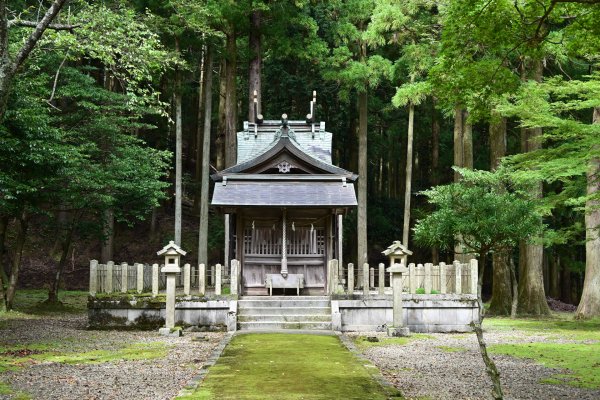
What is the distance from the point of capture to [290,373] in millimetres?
9633

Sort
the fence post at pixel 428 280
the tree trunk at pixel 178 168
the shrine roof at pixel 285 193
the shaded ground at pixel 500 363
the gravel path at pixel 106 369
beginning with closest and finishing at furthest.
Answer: the gravel path at pixel 106 369 < the shaded ground at pixel 500 363 < the fence post at pixel 428 280 < the shrine roof at pixel 285 193 < the tree trunk at pixel 178 168

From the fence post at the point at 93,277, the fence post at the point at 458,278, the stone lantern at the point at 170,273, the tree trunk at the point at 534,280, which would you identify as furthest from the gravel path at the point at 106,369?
the tree trunk at the point at 534,280

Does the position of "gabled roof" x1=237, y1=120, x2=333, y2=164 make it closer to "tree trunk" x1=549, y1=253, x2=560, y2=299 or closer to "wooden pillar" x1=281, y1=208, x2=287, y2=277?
"wooden pillar" x1=281, y1=208, x2=287, y2=277

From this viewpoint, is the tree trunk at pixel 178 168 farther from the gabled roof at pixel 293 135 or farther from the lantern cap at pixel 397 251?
the lantern cap at pixel 397 251

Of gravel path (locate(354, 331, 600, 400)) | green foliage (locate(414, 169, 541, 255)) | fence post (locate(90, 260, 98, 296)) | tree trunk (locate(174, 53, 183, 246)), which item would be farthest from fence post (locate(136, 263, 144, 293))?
tree trunk (locate(174, 53, 183, 246))

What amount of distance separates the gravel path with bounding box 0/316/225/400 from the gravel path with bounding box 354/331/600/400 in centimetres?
318

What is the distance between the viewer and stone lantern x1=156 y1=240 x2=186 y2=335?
15.5 meters

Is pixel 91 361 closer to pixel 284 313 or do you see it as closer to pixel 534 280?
pixel 284 313

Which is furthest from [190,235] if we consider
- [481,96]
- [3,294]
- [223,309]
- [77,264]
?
[481,96]

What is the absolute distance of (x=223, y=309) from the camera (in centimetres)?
1677

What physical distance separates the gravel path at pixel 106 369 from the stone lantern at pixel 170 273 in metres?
0.49

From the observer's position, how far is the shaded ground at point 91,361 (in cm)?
838

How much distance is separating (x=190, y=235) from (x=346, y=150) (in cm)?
1041

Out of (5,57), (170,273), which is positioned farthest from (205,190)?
(5,57)
